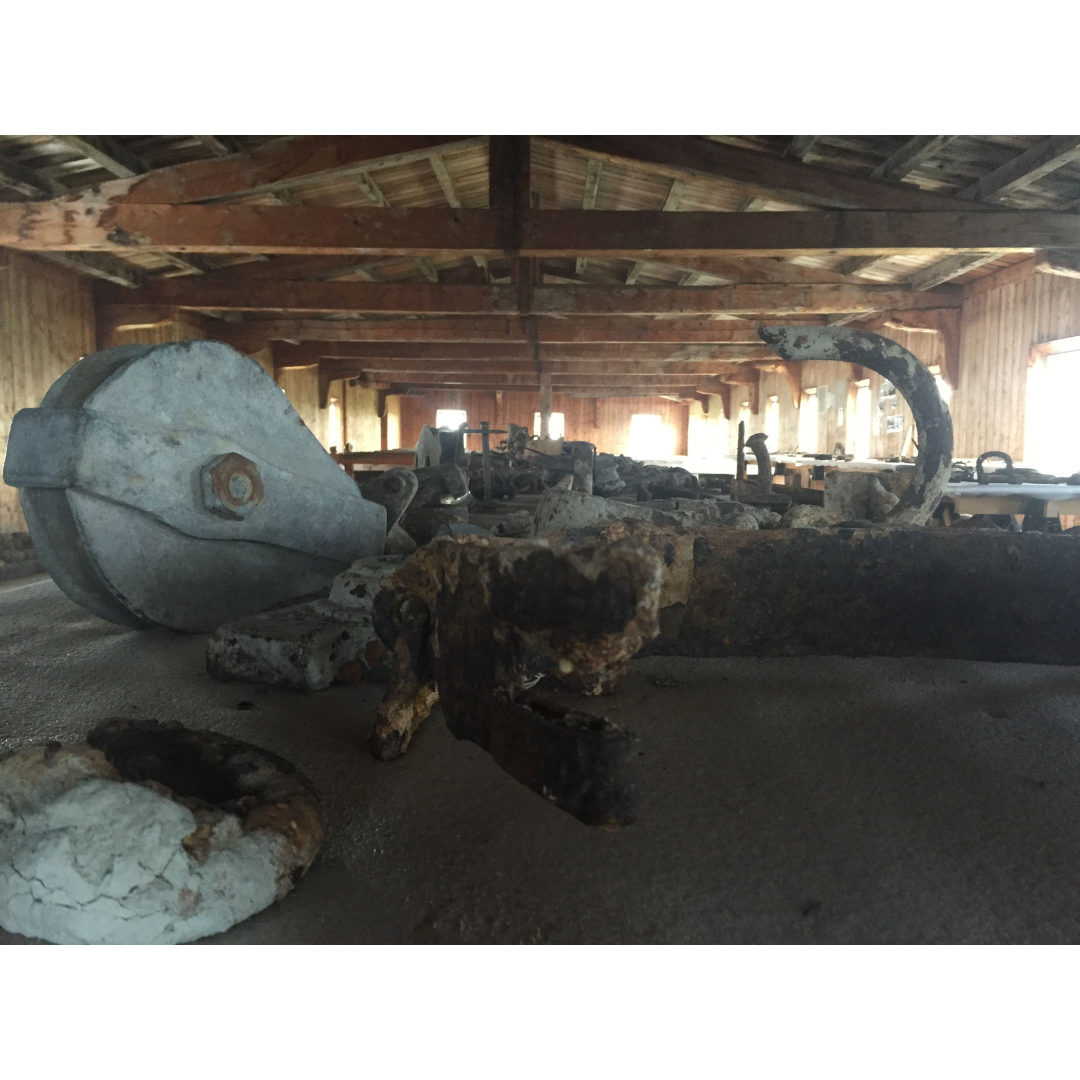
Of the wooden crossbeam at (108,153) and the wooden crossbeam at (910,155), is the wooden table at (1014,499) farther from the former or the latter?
the wooden crossbeam at (108,153)

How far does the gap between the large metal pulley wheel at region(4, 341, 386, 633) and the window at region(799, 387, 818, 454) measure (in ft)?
46.4

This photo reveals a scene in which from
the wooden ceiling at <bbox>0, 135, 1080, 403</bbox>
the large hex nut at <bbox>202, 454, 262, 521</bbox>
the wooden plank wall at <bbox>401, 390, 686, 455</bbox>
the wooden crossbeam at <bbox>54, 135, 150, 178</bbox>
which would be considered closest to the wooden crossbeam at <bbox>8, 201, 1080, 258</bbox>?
the wooden ceiling at <bbox>0, 135, 1080, 403</bbox>

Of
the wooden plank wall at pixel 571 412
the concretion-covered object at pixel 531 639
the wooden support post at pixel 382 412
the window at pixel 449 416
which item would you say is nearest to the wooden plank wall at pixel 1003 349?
the concretion-covered object at pixel 531 639

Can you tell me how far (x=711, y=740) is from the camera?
1951mm

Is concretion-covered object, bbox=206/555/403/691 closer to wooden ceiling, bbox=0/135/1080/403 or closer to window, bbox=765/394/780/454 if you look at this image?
wooden ceiling, bbox=0/135/1080/403

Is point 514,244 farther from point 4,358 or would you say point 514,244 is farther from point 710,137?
point 4,358

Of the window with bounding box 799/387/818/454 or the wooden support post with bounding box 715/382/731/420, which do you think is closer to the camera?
the window with bounding box 799/387/818/454

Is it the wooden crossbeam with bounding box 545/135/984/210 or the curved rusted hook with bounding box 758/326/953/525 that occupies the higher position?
the wooden crossbeam with bounding box 545/135/984/210

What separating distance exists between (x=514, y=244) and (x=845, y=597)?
469cm

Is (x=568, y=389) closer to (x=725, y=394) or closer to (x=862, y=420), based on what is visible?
(x=725, y=394)

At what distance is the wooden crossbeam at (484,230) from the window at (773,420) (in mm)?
11805

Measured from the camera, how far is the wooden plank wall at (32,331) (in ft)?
23.3

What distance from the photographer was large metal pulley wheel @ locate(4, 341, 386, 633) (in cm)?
249

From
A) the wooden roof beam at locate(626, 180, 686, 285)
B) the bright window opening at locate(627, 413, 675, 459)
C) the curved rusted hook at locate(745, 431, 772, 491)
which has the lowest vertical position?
A: the curved rusted hook at locate(745, 431, 772, 491)
